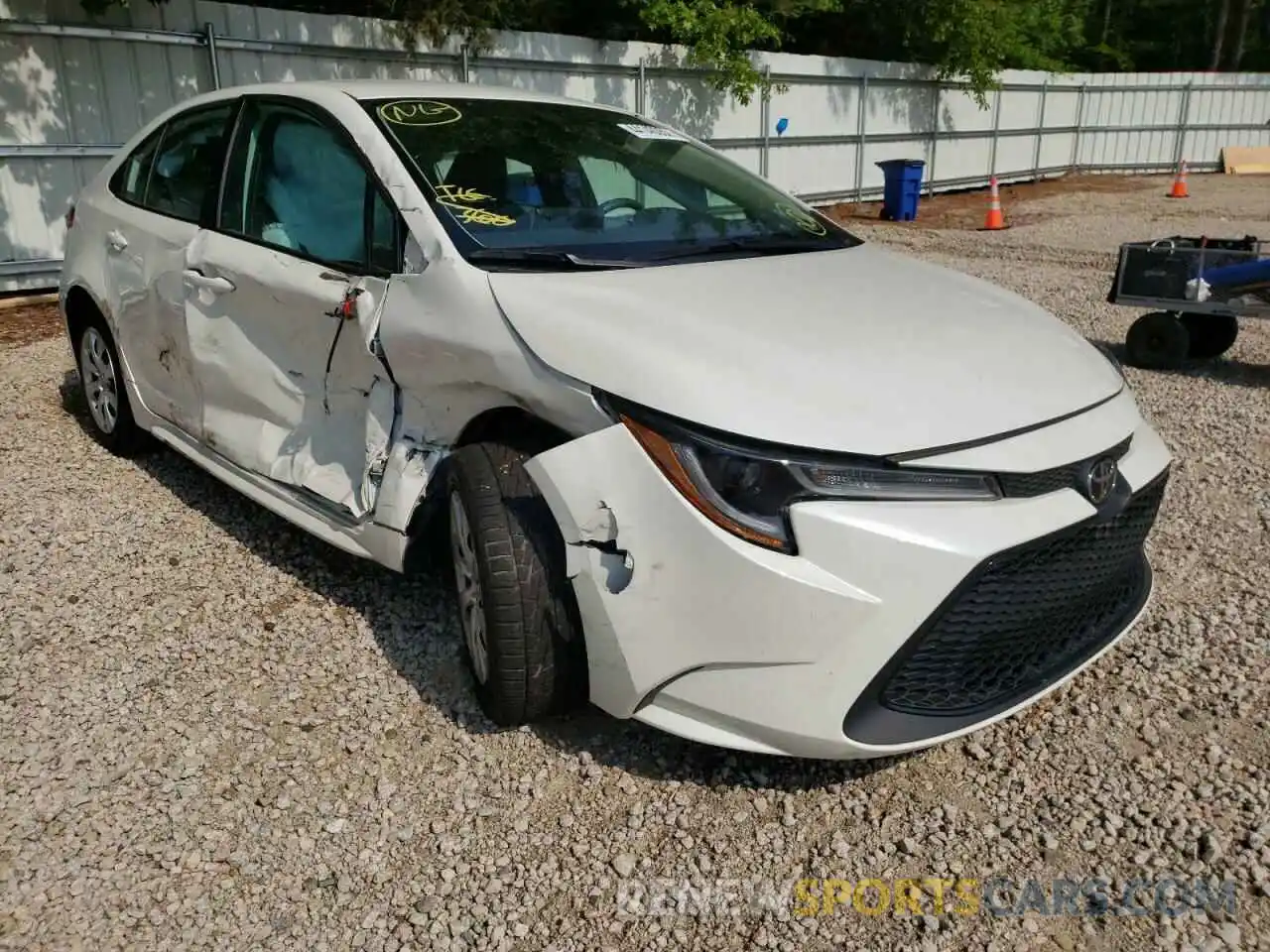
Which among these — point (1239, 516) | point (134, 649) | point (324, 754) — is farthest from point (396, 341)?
point (1239, 516)

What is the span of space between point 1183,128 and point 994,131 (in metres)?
6.76

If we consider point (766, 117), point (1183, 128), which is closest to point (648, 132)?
point (766, 117)

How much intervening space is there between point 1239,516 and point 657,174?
2.74 meters

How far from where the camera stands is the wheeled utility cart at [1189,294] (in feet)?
20.1

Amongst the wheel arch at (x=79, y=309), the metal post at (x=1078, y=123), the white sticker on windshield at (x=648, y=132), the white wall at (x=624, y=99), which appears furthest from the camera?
the metal post at (x=1078, y=123)

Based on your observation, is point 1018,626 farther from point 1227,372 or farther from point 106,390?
point 1227,372

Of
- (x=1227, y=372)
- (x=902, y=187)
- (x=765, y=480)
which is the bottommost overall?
(x=1227, y=372)

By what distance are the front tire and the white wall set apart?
290 inches

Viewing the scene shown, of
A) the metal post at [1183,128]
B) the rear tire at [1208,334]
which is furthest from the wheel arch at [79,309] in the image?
the metal post at [1183,128]

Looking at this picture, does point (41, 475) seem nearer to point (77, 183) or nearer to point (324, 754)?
point (324, 754)

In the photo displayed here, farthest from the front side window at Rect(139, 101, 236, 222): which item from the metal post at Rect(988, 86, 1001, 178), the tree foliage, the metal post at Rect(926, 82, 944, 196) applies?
the metal post at Rect(988, 86, 1001, 178)

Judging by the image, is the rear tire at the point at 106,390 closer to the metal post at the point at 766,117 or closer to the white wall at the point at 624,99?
the white wall at the point at 624,99

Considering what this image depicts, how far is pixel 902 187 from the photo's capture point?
1470 centimetres

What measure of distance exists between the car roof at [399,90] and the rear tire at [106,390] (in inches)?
55.3
